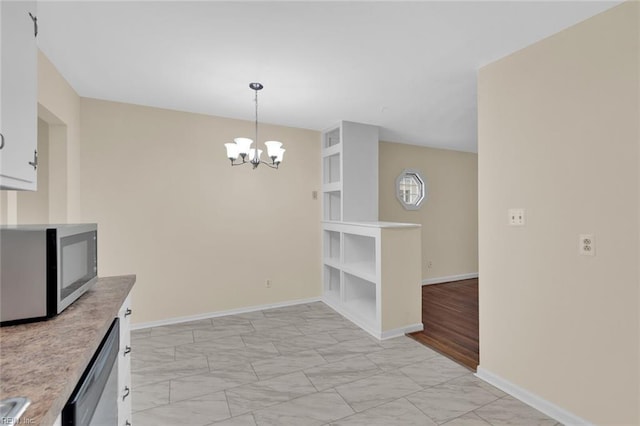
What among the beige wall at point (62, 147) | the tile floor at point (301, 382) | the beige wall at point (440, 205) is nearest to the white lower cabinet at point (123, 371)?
the tile floor at point (301, 382)

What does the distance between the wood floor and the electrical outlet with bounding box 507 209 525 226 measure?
4.33 ft

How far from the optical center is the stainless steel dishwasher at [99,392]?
0.81m

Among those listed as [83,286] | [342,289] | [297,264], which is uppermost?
[83,286]

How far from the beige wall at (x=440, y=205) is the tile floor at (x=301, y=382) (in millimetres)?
2678

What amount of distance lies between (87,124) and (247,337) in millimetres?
2896

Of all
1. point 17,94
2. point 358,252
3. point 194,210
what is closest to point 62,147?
point 194,210

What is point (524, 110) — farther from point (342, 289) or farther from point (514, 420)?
point (342, 289)

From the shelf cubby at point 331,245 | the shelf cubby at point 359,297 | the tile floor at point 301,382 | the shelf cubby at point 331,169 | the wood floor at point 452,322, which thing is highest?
the shelf cubby at point 331,169

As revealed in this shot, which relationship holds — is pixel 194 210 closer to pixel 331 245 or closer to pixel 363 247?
pixel 331 245

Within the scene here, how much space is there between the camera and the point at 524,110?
220cm

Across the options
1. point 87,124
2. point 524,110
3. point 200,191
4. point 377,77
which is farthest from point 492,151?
point 87,124

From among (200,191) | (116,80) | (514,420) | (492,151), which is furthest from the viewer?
(200,191)

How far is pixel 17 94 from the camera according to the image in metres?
1.27

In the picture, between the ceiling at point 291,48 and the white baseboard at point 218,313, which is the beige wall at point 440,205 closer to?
the ceiling at point 291,48
